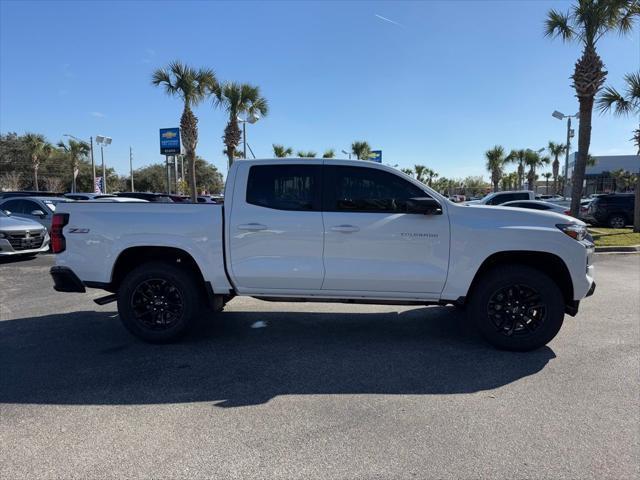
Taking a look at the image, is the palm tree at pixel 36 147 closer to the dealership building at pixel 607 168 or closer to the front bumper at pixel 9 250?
the front bumper at pixel 9 250

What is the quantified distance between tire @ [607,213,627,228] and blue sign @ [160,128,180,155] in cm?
2857

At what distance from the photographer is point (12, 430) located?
3.18 metres

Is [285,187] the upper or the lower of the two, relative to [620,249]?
upper

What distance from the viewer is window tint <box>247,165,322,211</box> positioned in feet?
15.7

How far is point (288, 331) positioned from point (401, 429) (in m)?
2.47

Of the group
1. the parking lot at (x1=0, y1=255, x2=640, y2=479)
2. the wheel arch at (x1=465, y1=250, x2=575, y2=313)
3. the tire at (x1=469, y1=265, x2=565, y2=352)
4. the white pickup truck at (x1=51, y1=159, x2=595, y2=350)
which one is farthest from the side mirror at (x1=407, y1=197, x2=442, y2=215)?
the parking lot at (x1=0, y1=255, x2=640, y2=479)

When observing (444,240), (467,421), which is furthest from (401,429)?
(444,240)

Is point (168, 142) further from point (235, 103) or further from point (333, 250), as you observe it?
point (333, 250)

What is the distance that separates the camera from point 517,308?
15.5 ft

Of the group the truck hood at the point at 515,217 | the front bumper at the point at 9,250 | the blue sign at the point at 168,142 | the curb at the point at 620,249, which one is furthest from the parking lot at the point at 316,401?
the blue sign at the point at 168,142

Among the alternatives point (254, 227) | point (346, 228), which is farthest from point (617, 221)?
point (254, 227)

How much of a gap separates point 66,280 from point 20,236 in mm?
7425

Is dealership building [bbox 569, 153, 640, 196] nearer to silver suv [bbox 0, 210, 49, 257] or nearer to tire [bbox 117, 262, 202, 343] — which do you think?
silver suv [bbox 0, 210, 49, 257]

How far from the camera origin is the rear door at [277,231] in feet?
15.4
